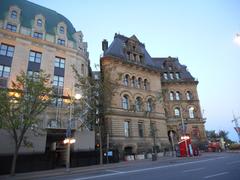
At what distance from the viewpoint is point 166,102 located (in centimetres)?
4519

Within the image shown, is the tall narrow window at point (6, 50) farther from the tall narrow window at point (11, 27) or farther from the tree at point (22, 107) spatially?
the tree at point (22, 107)

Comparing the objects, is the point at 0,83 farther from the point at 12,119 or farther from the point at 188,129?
the point at 188,129

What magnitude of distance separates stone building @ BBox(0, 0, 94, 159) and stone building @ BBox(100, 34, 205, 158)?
598 centimetres

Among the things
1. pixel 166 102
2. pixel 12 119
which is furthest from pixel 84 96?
pixel 166 102

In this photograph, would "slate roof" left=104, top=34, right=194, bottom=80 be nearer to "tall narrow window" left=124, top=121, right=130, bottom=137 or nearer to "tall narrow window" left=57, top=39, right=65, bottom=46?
"tall narrow window" left=57, top=39, right=65, bottom=46

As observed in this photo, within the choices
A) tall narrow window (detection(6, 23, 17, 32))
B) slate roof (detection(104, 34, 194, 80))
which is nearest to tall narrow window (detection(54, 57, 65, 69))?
tall narrow window (detection(6, 23, 17, 32))

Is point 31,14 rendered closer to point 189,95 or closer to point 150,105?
point 150,105

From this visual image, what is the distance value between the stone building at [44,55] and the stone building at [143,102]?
598cm

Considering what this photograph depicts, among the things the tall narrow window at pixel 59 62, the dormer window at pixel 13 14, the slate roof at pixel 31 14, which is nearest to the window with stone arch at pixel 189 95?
the slate roof at pixel 31 14

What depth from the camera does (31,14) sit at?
31.0m

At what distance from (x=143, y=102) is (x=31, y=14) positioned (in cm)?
2630

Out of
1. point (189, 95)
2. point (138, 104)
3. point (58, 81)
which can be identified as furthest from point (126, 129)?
point (189, 95)

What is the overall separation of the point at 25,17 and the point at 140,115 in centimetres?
2699

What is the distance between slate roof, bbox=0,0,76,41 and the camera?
2869 centimetres
